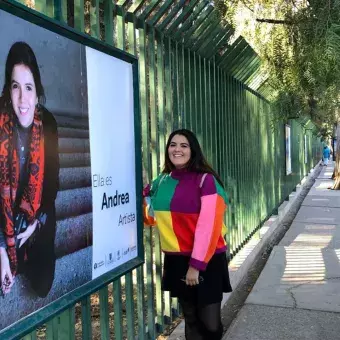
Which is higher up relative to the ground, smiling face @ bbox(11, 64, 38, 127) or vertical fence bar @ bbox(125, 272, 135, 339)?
smiling face @ bbox(11, 64, 38, 127)

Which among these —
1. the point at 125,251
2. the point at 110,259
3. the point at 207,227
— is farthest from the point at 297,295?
the point at 110,259

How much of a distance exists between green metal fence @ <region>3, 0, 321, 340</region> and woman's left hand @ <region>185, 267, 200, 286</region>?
44cm

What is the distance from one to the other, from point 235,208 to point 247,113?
6.33 ft

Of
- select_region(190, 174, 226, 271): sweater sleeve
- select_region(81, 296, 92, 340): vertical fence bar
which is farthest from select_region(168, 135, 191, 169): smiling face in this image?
select_region(81, 296, 92, 340): vertical fence bar

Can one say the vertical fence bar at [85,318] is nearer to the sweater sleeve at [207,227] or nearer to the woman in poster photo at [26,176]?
the woman in poster photo at [26,176]

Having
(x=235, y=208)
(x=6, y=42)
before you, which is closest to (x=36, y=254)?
Answer: (x=6, y=42)

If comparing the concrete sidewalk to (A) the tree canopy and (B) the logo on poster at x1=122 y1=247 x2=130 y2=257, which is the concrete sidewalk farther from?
(A) the tree canopy

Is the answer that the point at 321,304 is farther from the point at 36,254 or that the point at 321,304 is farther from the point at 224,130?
the point at 36,254

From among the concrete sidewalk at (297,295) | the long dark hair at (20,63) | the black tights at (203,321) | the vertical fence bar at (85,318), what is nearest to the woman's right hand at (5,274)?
the long dark hair at (20,63)

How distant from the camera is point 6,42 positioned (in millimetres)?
1889

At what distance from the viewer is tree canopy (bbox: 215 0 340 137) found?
3.53m

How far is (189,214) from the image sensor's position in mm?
3066

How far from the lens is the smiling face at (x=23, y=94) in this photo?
6.43ft

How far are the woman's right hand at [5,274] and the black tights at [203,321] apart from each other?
1.56 metres
